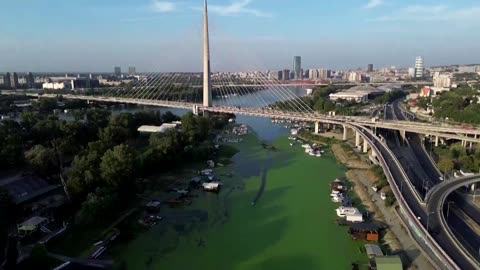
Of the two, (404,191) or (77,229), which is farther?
(404,191)

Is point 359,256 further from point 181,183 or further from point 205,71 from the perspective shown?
point 205,71

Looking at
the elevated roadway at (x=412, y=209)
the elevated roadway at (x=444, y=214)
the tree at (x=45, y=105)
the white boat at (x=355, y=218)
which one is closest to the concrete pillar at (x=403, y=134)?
the elevated roadway at (x=412, y=209)

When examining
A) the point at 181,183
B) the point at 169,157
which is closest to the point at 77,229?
the point at 181,183

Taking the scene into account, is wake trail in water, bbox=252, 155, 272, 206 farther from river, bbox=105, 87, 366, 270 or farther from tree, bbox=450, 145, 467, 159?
tree, bbox=450, 145, 467, 159

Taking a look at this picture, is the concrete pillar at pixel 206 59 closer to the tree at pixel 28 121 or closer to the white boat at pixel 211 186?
the tree at pixel 28 121

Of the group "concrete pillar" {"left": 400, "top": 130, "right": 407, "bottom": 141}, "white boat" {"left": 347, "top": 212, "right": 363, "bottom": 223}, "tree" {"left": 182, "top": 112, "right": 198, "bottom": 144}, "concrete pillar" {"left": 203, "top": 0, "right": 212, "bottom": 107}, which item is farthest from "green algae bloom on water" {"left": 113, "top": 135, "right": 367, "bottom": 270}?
"concrete pillar" {"left": 203, "top": 0, "right": 212, "bottom": 107}

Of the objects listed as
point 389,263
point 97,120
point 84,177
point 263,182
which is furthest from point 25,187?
point 389,263

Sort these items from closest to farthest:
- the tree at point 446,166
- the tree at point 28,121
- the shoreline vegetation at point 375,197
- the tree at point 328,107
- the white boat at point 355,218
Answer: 1. the shoreline vegetation at point 375,197
2. the white boat at point 355,218
3. the tree at point 446,166
4. the tree at point 28,121
5. the tree at point 328,107
